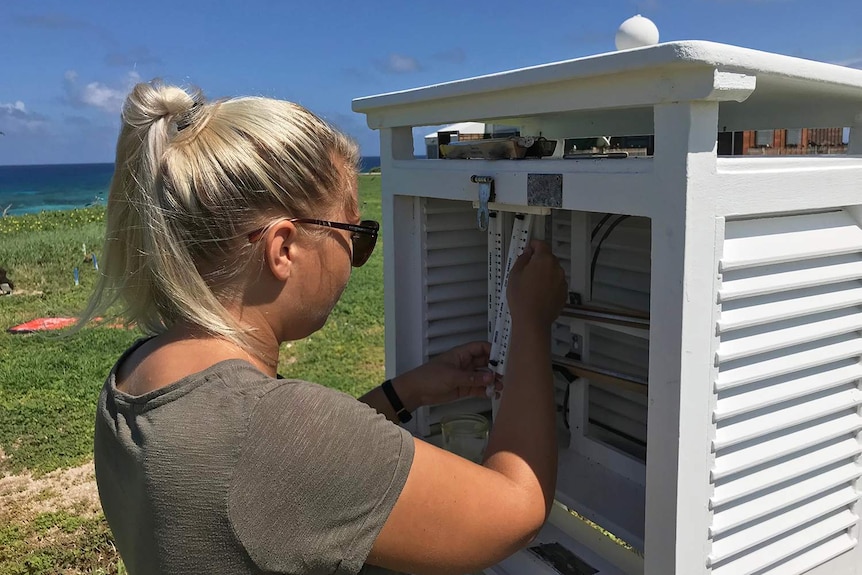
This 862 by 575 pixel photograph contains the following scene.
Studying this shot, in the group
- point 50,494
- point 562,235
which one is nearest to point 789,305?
point 562,235

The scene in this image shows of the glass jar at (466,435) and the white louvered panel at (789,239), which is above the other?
the white louvered panel at (789,239)

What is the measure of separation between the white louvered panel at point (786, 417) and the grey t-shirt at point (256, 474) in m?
0.65

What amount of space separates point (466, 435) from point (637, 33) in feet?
4.15

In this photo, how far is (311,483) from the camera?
1.06 metres

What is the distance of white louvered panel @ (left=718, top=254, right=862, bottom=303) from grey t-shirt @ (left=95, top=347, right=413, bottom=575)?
26.7 inches

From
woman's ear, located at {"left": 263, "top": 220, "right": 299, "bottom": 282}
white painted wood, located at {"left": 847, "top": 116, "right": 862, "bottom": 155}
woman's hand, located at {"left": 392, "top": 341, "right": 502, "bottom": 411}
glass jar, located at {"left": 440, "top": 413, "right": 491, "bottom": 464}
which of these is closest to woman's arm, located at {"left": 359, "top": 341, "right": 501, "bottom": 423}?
woman's hand, located at {"left": 392, "top": 341, "right": 502, "bottom": 411}

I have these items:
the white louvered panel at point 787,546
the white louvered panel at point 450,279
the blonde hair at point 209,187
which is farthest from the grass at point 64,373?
the white louvered panel at point 787,546

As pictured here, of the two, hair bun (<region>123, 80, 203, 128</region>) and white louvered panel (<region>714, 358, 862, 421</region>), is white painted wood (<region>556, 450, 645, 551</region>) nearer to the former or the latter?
white louvered panel (<region>714, 358, 862, 421</region>)

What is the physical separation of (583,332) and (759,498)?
27.7 inches

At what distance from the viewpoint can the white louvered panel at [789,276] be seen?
130cm

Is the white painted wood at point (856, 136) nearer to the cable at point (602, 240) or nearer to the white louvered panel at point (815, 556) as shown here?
the cable at point (602, 240)

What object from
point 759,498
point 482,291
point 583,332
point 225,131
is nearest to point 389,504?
point 225,131

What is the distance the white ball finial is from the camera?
182cm

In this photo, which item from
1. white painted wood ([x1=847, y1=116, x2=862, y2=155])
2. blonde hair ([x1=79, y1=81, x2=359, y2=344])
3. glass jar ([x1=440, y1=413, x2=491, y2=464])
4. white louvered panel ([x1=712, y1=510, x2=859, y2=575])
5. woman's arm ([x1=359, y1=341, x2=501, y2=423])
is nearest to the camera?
blonde hair ([x1=79, y1=81, x2=359, y2=344])
